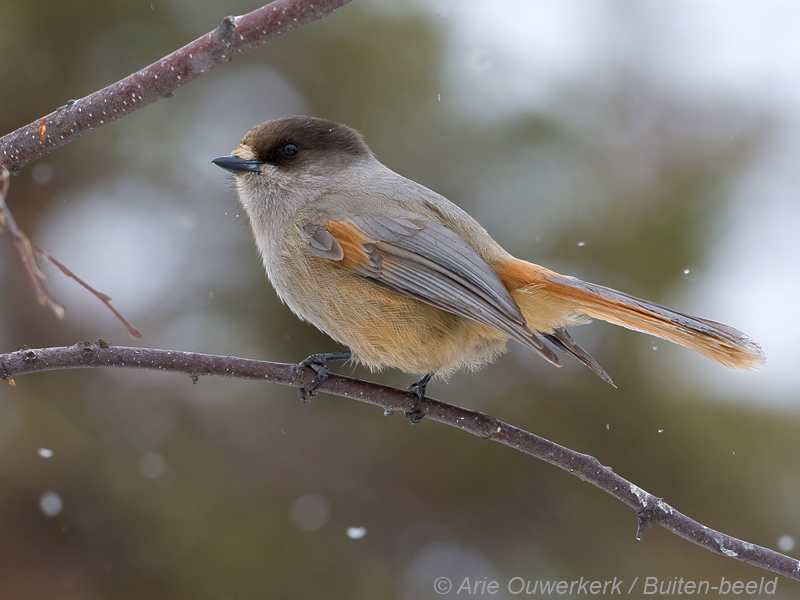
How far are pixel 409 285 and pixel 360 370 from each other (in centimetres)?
150

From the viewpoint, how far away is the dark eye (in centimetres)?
373

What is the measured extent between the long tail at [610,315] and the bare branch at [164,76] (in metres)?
1.48

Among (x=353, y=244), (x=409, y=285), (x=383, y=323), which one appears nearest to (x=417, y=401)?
(x=383, y=323)

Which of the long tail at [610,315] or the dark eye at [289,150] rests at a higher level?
→ the dark eye at [289,150]

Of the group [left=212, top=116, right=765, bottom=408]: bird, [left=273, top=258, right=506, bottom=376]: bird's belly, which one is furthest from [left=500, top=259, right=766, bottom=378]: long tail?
[left=273, top=258, right=506, bottom=376]: bird's belly

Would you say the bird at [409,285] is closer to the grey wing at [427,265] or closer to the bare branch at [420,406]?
the grey wing at [427,265]

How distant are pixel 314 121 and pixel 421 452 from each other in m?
1.98

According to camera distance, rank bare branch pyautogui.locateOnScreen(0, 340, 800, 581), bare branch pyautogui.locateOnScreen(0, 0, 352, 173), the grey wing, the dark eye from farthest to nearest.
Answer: the dark eye < the grey wing < bare branch pyautogui.locateOnScreen(0, 340, 800, 581) < bare branch pyautogui.locateOnScreen(0, 0, 352, 173)

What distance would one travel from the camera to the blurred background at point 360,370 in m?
4.15

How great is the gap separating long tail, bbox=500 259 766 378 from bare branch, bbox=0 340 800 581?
589 mm

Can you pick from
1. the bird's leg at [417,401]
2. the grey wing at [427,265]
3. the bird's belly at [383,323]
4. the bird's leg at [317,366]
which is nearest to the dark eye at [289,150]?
the grey wing at [427,265]

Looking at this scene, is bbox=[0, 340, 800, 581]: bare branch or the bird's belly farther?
the bird's belly

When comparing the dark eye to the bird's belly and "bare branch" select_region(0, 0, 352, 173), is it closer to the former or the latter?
the bird's belly

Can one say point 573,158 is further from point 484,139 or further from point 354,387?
point 354,387
